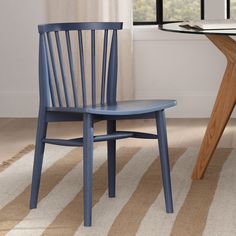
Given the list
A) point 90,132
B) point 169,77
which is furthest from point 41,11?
point 90,132

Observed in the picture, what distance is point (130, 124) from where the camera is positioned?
554 cm

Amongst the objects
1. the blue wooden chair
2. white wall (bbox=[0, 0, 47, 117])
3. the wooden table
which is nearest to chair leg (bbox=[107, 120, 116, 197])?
the blue wooden chair

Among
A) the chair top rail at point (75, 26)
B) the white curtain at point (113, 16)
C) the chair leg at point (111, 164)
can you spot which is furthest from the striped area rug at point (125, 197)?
the white curtain at point (113, 16)

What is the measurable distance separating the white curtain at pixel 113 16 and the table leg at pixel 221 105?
1.90 metres

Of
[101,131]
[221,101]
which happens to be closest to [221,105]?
[221,101]

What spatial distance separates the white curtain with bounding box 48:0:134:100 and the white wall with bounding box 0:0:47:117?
186 mm

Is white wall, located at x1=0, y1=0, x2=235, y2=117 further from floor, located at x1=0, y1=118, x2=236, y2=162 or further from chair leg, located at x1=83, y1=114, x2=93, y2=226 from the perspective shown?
chair leg, located at x1=83, y1=114, x2=93, y2=226

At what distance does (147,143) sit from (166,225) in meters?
1.72

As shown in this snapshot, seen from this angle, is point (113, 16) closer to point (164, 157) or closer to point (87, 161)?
point (164, 157)

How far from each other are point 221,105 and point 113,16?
204 centimetres

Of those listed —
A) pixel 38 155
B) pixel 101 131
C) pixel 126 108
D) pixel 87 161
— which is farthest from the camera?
pixel 101 131

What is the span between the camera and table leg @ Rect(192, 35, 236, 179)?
3.63 m

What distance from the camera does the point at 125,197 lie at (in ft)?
11.4

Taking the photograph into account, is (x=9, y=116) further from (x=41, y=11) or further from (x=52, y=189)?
(x=52, y=189)
